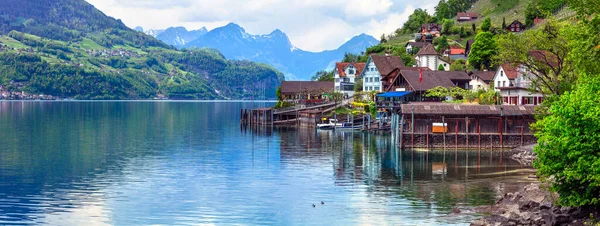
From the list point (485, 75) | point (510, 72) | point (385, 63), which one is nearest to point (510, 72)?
point (510, 72)

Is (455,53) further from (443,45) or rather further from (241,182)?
(241,182)

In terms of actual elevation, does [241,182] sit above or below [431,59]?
below

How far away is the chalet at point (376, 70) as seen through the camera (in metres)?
153

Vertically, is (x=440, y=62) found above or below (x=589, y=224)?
above

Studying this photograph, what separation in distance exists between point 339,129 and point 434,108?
39679 mm

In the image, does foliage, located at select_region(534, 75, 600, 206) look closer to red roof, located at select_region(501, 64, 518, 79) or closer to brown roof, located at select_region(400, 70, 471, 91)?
red roof, located at select_region(501, 64, 518, 79)

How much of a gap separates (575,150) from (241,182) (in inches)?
1216

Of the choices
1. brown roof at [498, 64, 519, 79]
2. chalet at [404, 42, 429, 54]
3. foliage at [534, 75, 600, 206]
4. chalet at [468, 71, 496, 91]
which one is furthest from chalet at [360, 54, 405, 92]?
foliage at [534, 75, 600, 206]

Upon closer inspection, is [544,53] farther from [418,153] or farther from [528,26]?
[528,26]

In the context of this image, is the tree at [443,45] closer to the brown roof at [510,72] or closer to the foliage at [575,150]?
the brown roof at [510,72]

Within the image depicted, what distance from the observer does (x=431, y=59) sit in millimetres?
168625

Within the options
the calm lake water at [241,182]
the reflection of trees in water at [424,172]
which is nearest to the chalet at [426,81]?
the calm lake water at [241,182]

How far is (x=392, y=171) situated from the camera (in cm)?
6500

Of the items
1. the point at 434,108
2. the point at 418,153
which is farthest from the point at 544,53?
the point at 418,153
